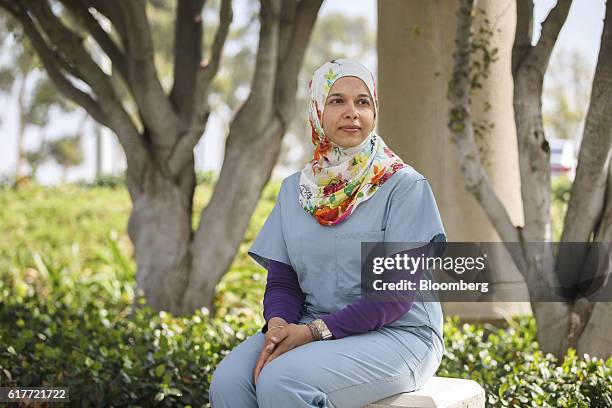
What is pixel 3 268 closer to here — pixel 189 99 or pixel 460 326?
pixel 189 99

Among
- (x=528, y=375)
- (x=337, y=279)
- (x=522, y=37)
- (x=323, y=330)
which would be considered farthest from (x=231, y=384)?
(x=522, y=37)

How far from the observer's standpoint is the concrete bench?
2822 mm

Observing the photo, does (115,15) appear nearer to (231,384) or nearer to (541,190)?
(541,190)

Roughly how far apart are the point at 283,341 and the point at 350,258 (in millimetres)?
395

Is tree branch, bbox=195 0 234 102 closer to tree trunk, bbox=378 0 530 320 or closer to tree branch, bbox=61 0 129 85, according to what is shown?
tree branch, bbox=61 0 129 85

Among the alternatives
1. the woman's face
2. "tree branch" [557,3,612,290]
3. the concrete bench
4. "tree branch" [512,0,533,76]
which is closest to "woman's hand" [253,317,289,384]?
the concrete bench

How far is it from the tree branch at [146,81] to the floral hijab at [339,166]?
2556 millimetres

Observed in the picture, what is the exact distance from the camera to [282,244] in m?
3.20

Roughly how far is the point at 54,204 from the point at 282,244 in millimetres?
9294

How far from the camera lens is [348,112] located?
305 centimetres

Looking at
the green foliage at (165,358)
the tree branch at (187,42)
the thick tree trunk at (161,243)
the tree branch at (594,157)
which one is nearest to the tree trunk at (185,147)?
the thick tree trunk at (161,243)

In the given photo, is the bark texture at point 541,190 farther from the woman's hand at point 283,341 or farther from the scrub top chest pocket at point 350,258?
the woman's hand at point 283,341

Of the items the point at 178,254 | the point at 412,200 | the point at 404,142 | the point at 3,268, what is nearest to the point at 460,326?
the point at 404,142

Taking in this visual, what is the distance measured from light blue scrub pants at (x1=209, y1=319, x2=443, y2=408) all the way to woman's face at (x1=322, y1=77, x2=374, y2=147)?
2.32 feet
